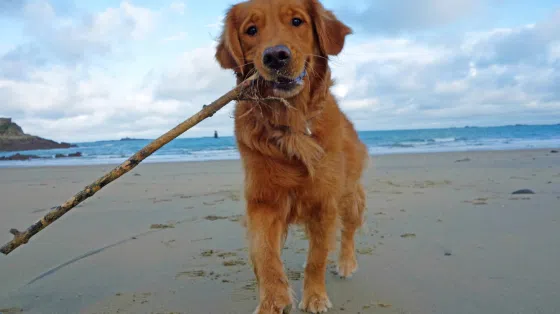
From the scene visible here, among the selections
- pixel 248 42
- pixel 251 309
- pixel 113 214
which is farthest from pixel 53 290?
pixel 113 214

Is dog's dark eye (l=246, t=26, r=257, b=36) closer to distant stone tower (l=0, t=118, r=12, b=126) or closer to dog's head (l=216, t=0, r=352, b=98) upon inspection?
dog's head (l=216, t=0, r=352, b=98)

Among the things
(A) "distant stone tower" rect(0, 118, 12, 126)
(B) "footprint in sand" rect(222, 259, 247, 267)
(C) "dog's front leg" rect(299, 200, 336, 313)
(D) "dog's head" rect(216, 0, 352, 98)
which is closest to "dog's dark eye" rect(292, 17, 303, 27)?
(D) "dog's head" rect(216, 0, 352, 98)

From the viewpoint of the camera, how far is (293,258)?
3602 mm

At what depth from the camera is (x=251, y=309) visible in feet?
8.32

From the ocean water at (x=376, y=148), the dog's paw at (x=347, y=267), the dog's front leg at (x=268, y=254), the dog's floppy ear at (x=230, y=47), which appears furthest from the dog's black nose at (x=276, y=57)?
the ocean water at (x=376, y=148)

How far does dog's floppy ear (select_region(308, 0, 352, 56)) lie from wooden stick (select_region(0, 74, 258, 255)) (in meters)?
0.66

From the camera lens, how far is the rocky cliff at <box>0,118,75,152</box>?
36938 millimetres

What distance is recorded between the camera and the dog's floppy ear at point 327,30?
9.77 ft

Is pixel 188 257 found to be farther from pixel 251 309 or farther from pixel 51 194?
pixel 51 194

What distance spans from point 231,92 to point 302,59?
47cm

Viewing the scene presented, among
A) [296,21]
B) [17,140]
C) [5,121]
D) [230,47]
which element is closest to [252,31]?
[230,47]

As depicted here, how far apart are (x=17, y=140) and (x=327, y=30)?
41877 mm

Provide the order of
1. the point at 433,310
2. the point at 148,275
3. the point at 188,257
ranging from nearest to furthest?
1. the point at 433,310
2. the point at 148,275
3. the point at 188,257

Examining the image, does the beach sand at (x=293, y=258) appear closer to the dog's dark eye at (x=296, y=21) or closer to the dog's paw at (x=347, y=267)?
the dog's paw at (x=347, y=267)
